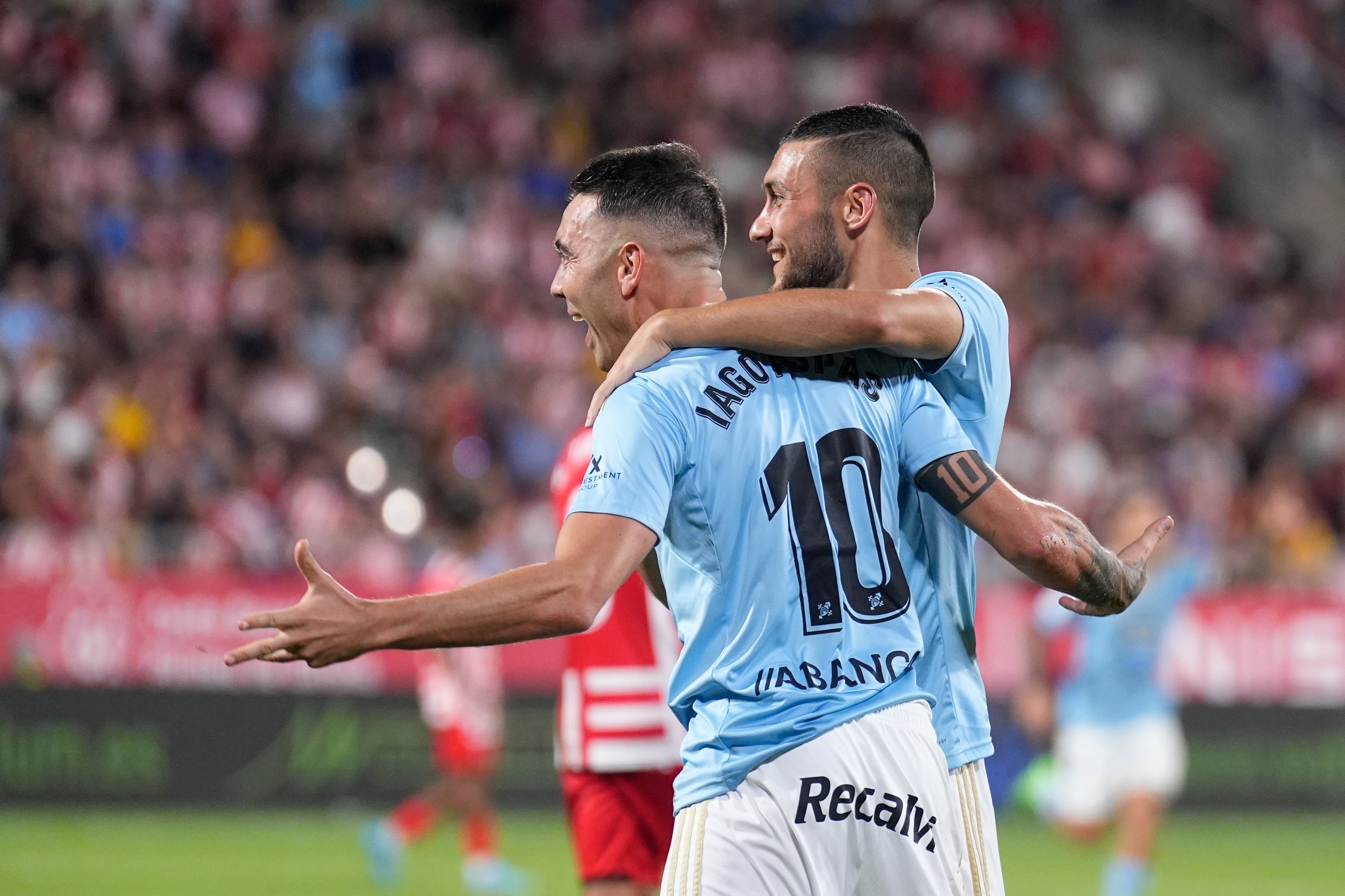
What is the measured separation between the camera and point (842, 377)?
366 cm

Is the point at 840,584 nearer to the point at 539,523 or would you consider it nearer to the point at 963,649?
the point at 963,649

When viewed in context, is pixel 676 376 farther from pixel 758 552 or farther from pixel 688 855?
pixel 688 855

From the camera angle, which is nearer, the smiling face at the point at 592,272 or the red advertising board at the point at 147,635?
the smiling face at the point at 592,272

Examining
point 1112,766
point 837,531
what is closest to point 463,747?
point 1112,766

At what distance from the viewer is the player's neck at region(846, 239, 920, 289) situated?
155 inches

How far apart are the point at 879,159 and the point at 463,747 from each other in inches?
345

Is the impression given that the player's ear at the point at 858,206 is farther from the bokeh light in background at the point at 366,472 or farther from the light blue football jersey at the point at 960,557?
the bokeh light in background at the point at 366,472

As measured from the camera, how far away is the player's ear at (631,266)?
395 centimetres

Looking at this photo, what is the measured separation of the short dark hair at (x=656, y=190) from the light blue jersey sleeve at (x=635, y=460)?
2.13 ft

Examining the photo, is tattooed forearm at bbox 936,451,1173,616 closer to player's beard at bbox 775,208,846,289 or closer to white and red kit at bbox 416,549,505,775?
player's beard at bbox 775,208,846,289

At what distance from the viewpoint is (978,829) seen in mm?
3738

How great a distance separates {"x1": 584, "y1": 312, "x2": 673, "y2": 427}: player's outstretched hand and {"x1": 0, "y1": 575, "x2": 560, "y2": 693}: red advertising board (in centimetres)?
1084

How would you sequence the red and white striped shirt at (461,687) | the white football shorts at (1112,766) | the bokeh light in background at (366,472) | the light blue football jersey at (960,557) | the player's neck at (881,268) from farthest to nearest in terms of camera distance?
the bokeh light in background at (366,472) → the red and white striped shirt at (461,687) → the white football shorts at (1112,766) → the player's neck at (881,268) → the light blue football jersey at (960,557)

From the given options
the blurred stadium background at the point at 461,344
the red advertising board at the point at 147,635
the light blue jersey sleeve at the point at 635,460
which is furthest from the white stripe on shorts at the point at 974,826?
the red advertising board at the point at 147,635
